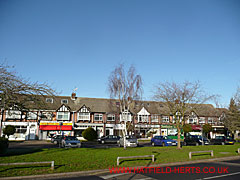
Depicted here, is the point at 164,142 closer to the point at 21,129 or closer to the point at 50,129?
the point at 50,129

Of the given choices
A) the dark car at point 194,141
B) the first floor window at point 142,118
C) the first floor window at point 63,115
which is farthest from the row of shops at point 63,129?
the dark car at point 194,141

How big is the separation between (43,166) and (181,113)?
1576 cm

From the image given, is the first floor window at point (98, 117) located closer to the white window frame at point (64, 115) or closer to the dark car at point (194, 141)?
the white window frame at point (64, 115)

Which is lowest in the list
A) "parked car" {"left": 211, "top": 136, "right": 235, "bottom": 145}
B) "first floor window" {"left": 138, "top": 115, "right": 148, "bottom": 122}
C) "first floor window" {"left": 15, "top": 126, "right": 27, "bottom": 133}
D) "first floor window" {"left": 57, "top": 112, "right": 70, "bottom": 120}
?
"parked car" {"left": 211, "top": 136, "right": 235, "bottom": 145}

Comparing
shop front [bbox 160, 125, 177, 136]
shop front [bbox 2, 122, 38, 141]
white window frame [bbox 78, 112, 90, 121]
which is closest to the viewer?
shop front [bbox 2, 122, 38, 141]

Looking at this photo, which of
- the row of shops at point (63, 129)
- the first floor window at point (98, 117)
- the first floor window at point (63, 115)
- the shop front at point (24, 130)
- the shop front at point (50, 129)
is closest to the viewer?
the shop front at point (24, 130)

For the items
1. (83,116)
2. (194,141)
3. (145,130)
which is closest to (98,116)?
(83,116)

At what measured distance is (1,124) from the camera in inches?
1545

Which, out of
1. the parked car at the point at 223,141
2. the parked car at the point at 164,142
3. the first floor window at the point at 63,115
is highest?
the first floor window at the point at 63,115

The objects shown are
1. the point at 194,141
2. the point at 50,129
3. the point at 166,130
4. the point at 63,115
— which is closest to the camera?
the point at 194,141

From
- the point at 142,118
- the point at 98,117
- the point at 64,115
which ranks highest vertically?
the point at 64,115

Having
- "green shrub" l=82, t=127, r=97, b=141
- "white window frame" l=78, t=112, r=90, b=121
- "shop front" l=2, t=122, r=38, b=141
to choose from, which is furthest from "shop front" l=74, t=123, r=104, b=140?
"shop front" l=2, t=122, r=38, b=141

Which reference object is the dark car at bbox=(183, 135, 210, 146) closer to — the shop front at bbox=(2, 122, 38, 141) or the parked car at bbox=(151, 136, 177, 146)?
the parked car at bbox=(151, 136, 177, 146)

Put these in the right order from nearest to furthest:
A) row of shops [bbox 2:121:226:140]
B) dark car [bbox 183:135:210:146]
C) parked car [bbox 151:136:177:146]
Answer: parked car [bbox 151:136:177:146]
dark car [bbox 183:135:210:146]
row of shops [bbox 2:121:226:140]
